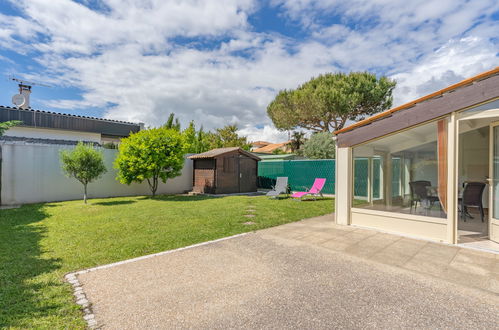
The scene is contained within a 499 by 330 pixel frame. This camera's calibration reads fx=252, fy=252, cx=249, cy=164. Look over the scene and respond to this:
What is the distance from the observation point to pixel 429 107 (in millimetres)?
5004

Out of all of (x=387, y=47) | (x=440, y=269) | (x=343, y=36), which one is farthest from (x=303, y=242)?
(x=387, y=47)

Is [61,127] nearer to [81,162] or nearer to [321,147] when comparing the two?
[81,162]

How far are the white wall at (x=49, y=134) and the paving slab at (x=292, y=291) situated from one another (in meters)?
19.5

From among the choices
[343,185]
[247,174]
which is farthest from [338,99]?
[343,185]

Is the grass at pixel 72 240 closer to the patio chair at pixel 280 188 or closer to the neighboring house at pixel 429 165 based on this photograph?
the neighboring house at pixel 429 165

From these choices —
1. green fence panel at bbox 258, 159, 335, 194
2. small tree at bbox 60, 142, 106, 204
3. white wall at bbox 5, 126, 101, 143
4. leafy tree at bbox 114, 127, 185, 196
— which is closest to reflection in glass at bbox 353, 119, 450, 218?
green fence panel at bbox 258, 159, 335, 194

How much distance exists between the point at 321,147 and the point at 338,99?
4.20 meters

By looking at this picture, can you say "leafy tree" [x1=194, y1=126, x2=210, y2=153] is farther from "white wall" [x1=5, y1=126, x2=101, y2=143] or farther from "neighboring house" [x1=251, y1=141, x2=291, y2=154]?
"neighboring house" [x1=251, y1=141, x2=291, y2=154]

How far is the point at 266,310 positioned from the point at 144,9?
8.45 meters

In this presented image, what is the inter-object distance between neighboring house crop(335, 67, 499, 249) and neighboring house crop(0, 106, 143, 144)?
1713 centimetres

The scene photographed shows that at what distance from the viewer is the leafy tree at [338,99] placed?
20875 mm

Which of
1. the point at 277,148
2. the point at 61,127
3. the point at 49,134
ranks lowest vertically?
the point at 49,134

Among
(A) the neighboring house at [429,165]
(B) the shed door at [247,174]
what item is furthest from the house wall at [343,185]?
(B) the shed door at [247,174]

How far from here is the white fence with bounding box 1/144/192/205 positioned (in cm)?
1005
